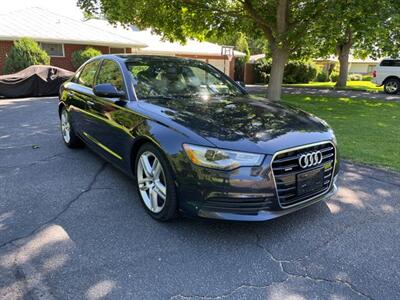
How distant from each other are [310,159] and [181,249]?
55.6 inches

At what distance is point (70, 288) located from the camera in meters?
2.50

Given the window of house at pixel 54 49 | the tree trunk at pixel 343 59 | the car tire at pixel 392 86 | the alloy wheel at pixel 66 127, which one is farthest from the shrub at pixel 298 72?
the alloy wheel at pixel 66 127

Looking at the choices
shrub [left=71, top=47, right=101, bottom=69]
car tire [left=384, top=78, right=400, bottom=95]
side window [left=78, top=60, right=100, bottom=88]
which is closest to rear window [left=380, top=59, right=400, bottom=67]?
car tire [left=384, top=78, right=400, bottom=95]

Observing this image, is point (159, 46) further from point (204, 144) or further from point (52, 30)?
point (204, 144)

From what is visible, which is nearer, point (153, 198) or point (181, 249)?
point (181, 249)

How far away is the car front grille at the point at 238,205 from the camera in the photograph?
287cm

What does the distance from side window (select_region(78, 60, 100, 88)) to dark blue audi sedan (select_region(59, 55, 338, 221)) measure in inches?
18.4

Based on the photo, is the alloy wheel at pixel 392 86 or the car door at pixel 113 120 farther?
the alloy wheel at pixel 392 86

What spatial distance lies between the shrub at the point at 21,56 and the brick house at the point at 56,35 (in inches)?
76.8

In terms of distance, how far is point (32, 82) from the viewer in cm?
1431

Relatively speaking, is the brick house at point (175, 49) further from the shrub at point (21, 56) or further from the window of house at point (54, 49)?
the shrub at point (21, 56)

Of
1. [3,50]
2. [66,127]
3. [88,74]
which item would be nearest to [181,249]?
[88,74]

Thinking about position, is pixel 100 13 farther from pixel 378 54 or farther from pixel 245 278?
pixel 245 278

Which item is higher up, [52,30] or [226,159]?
[52,30]
